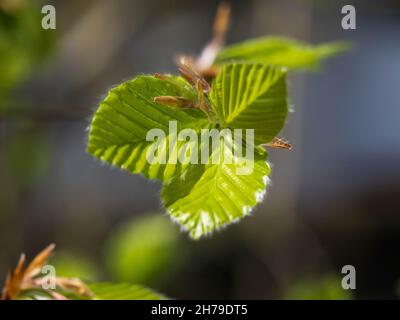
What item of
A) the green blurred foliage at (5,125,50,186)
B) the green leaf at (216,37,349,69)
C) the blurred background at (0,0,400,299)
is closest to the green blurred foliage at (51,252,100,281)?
the blurred background at (0,0,400,299)

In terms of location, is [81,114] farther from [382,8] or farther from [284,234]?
[382,8]

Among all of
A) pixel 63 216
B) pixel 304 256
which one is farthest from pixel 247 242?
pixel 63 216

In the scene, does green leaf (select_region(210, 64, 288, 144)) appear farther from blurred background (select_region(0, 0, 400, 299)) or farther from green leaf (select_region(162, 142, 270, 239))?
blurred background (select_region(0, 0, 400, 299))

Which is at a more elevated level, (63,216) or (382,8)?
(382,8)

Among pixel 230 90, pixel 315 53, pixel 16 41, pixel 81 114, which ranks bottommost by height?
pixel 230 90
